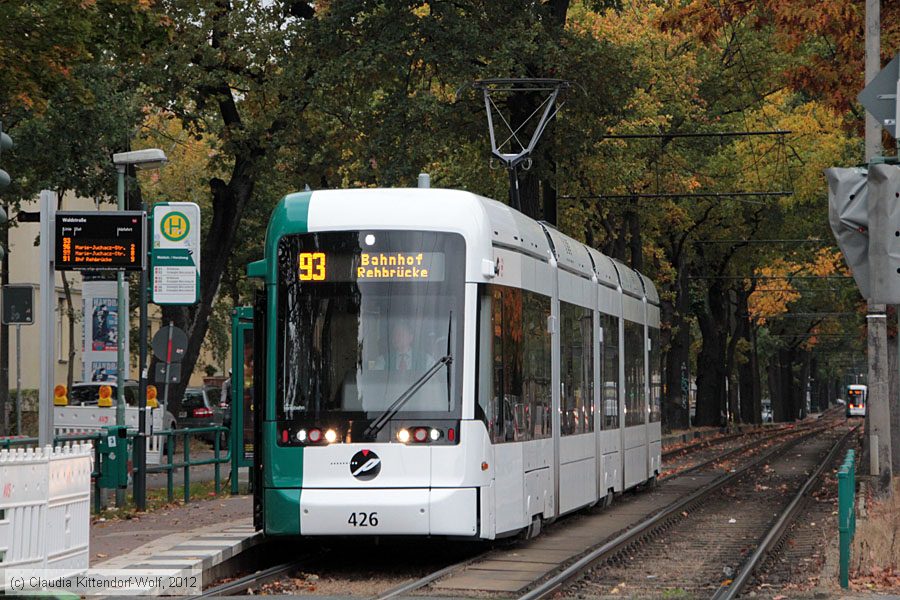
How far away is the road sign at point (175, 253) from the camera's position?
20.7 metres

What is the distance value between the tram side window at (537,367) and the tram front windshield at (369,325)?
1.86m

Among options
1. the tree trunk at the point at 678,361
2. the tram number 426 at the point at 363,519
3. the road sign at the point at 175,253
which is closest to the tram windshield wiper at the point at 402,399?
the tram number 426 at the point at 363,519

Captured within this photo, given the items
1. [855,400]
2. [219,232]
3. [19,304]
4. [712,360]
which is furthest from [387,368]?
[855,400]

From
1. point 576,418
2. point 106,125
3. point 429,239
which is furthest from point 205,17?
point 429,239

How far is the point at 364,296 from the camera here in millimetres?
14039

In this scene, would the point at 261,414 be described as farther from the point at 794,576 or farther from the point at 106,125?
the point at 106,125

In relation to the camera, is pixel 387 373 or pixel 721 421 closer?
pixel 387 373

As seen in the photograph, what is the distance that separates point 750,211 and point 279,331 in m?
40.3

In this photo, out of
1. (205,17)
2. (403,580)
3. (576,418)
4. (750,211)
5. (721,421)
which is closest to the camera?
(403,580)

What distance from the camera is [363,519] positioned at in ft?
44.7

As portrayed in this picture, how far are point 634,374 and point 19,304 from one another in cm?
920

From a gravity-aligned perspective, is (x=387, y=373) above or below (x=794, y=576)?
above

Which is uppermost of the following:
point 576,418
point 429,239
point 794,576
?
A: point 429,239

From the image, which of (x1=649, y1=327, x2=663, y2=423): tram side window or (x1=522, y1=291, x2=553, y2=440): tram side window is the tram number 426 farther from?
(x1=649, y1=327, x2=663, y2=423): tram side window
